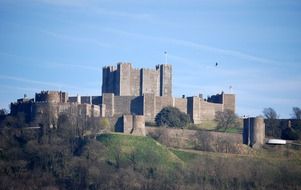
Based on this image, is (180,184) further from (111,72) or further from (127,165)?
(111,72)

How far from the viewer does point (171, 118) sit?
3002 inches

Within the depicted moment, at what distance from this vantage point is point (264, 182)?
64.7 m

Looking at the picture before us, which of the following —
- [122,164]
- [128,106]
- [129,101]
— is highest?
[129,101]

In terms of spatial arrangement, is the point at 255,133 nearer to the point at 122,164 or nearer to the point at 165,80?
the point at 122,164

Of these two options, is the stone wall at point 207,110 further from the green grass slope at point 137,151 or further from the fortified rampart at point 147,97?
the green grass slope at point 137,151

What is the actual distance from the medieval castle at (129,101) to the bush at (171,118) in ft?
5.02

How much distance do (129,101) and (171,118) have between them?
15.5 ft

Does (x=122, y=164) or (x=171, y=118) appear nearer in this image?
Answer: (x=122, y=164)

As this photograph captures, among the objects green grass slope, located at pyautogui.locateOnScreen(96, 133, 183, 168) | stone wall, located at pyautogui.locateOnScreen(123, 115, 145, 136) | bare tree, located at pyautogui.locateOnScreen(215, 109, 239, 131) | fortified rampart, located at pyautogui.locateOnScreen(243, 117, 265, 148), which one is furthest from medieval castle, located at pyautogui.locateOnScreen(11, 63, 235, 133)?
fortified rampart, located at pyautogui.locateOnScreen(243, 117, 265, 148)

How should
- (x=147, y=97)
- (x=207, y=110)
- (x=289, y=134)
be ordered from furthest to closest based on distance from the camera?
(x=207, y=110), (x=147, y=97), (x=289, y=134)

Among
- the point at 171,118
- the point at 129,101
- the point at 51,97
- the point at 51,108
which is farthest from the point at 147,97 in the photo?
the point at 51,108

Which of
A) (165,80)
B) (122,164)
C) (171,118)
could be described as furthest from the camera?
(165,80)

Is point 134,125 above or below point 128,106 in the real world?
below

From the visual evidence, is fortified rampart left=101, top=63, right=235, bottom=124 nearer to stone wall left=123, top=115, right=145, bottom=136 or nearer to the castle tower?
the castle tower
